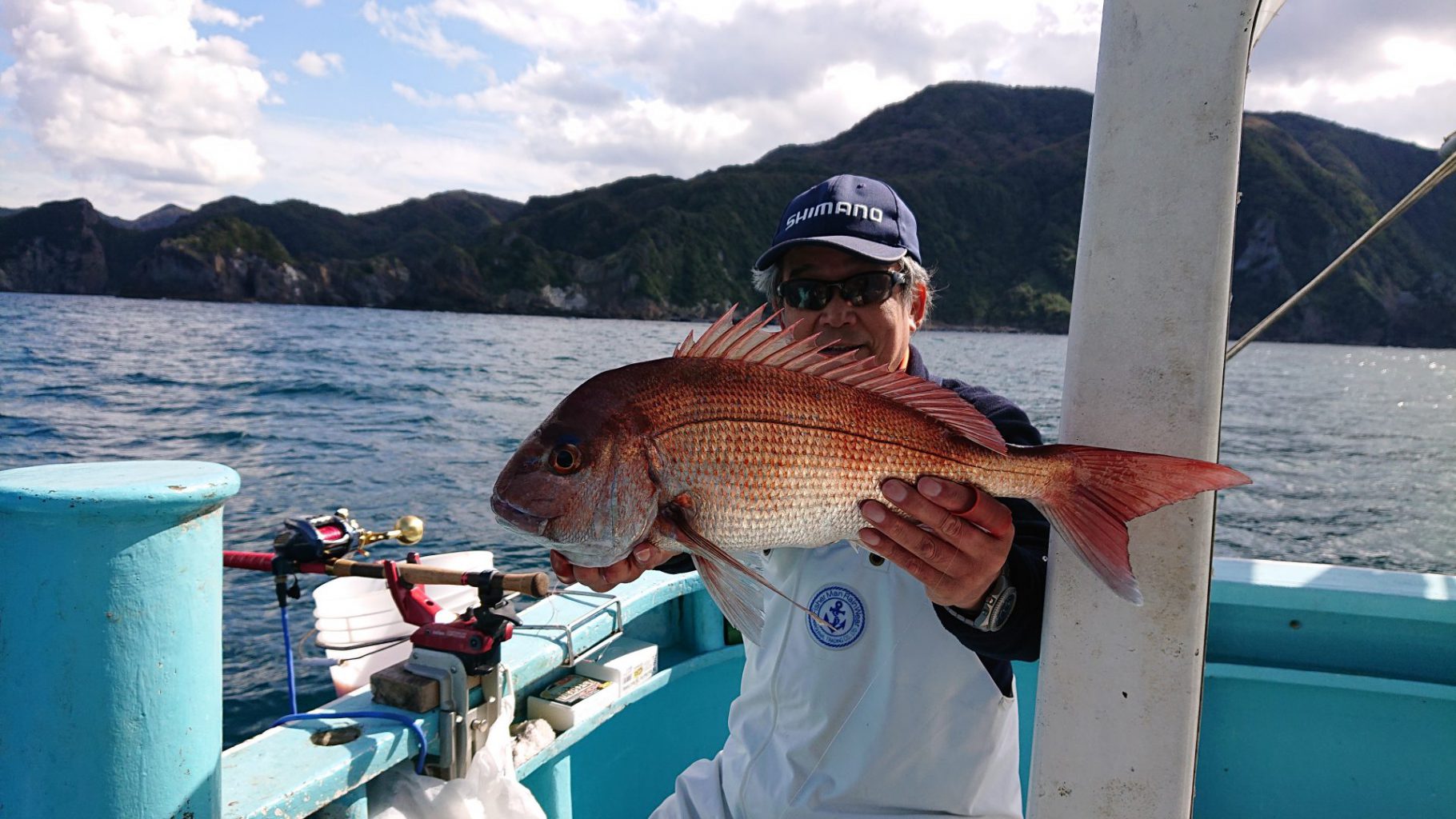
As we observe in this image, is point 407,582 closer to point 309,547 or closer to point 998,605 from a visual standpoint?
point 309,547

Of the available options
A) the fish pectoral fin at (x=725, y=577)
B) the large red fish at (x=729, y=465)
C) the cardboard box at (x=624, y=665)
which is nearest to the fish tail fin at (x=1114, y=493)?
the large red fish at (x=729, y=465)

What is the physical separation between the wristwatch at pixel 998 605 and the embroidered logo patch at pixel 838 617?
460mm

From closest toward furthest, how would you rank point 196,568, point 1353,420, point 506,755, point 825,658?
1. point 196,568
2. point 825,658
3. point 506,755
4. point 1353,420

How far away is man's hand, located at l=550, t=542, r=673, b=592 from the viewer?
5.82 ft

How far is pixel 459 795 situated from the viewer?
2.40 meters

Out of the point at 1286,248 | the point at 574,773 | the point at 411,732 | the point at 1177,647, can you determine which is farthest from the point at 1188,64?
the point at 1286,248

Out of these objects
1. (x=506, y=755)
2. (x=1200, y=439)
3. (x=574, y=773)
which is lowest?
(x=574, y=773)

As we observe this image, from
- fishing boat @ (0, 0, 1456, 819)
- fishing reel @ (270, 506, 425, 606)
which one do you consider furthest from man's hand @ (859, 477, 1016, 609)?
fishing reel @ (270, 506, 425, 606)

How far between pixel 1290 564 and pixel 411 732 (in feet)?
10.7

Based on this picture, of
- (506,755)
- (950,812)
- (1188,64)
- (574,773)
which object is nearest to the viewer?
(1188,64)

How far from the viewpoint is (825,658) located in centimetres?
215

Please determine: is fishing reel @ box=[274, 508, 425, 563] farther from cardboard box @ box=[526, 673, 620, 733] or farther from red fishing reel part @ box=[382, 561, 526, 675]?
cardboard box @ box=[526, 673, 620, 733]

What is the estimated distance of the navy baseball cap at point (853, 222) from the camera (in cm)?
239

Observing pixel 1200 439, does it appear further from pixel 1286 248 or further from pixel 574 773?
pixel 1286 248
